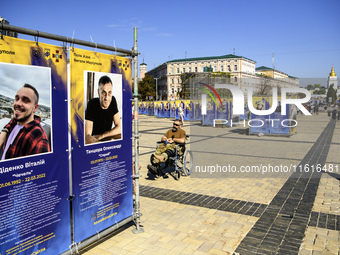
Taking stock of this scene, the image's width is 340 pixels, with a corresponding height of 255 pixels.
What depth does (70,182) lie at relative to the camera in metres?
3.41

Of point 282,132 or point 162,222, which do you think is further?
point 282,132

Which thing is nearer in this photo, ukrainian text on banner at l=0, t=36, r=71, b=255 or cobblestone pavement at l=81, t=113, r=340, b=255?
ukrainian text on banner at l=0, t=36, r=71, b=255

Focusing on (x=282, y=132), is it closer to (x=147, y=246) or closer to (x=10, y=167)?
(x=147, y=246)

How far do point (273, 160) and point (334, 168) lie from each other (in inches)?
68.3

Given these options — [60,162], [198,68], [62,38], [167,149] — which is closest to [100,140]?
[60,162]

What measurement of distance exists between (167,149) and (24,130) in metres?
4.49

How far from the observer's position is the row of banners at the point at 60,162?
2.75 m

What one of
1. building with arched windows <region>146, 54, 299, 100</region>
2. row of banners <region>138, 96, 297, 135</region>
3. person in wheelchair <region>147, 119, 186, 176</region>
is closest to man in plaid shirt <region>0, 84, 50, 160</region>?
person in wheelchair <region>147, 119, 186, 176</region>

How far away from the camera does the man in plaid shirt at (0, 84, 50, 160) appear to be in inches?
108

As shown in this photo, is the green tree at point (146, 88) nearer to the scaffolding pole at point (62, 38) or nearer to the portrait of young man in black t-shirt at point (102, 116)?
the scaffolding pole at point (62, 38)

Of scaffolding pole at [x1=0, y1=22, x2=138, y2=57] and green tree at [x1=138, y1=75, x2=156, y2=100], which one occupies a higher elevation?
green tree at [x1=138, y1=75, x2=156, y2=100]

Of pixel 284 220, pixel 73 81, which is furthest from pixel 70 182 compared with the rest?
pixel 284 220

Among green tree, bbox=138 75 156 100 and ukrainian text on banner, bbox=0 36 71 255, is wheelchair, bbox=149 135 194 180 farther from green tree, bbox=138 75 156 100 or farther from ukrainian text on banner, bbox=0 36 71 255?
green tree, bbox=138 75 156 100

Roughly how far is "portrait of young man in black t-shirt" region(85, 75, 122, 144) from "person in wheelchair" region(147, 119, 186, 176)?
2.83 metres
